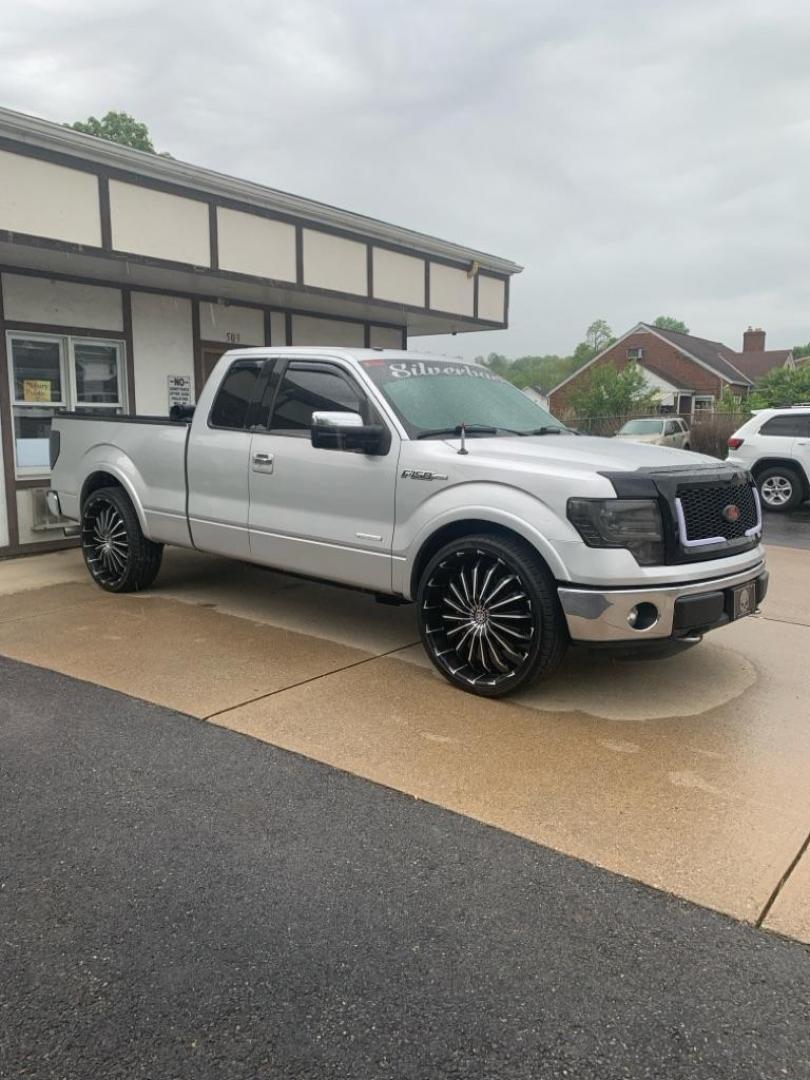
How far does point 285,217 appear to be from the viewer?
9.66 meters

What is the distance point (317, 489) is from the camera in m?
5.45

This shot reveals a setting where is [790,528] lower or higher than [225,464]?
lower

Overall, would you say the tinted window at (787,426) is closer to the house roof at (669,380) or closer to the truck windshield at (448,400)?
the truck windshield at (448,400)

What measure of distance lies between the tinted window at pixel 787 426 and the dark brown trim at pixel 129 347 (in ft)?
33.0

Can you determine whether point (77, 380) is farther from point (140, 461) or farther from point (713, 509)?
point (713, 509)

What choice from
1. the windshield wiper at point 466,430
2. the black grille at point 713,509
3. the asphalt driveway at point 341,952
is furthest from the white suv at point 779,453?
the asphalt driveway at point 341,952

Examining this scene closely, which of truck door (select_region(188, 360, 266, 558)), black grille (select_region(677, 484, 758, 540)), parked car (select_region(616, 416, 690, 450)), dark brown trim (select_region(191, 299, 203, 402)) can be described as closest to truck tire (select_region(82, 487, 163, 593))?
truck door (select_region(188, 360, 266, 558))

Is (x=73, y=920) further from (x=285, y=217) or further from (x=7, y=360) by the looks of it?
(x=285, y=217)

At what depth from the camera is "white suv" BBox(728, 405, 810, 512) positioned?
44.9ft

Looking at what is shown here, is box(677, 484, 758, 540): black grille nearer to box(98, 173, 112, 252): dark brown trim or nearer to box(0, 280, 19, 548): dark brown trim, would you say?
box(98, 173, 112, 252): dark brown trim

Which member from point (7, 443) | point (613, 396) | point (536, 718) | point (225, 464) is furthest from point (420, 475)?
point (613, 396)

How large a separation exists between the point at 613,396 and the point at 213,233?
31517mm

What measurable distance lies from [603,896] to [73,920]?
172 cm

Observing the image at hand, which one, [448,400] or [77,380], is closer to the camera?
[448,400]
